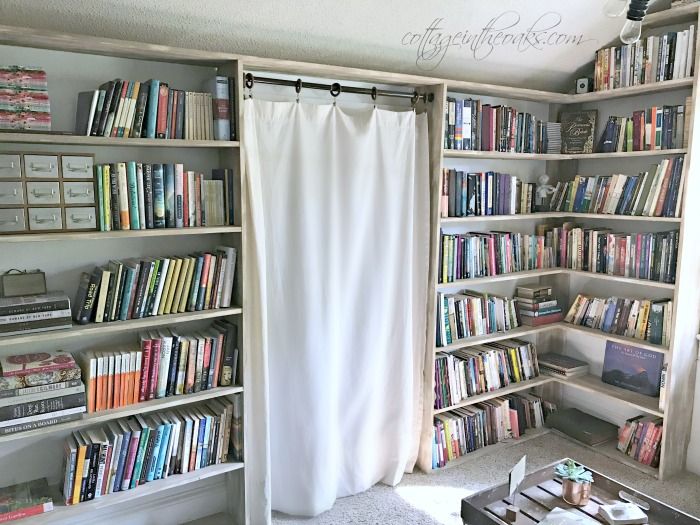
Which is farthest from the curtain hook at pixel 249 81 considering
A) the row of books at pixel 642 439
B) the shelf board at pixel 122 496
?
the row of books at pixel 642 439

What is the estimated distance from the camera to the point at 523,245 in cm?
337

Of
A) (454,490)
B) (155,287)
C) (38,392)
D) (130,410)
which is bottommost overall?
(454,490)

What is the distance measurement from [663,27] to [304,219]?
2.26 metres

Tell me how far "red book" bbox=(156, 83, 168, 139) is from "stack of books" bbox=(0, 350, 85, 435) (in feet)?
3.13

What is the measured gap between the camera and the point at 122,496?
2199mm

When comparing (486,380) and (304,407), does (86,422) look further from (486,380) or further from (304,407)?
(486,380)

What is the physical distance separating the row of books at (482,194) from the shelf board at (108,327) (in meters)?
1.31

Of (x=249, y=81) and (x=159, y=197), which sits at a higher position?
(x=249, y=81)

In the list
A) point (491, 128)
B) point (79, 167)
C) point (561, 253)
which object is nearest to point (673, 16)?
point (491, 128)

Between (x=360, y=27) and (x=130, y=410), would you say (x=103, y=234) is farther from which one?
(x=360, y=27)

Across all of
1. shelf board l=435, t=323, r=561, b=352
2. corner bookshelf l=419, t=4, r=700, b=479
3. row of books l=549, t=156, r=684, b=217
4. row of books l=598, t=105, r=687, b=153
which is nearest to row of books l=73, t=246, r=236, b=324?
corner bookshelf l=419, t=4, r=700, b=479

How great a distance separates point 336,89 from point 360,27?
32cm

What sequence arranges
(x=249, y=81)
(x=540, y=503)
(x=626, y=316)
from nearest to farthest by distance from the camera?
(x=540, y=503)
(x=249, y=81)
(x=626, y=316)

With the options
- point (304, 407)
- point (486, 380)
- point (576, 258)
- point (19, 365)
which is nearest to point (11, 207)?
point (19, 365)
